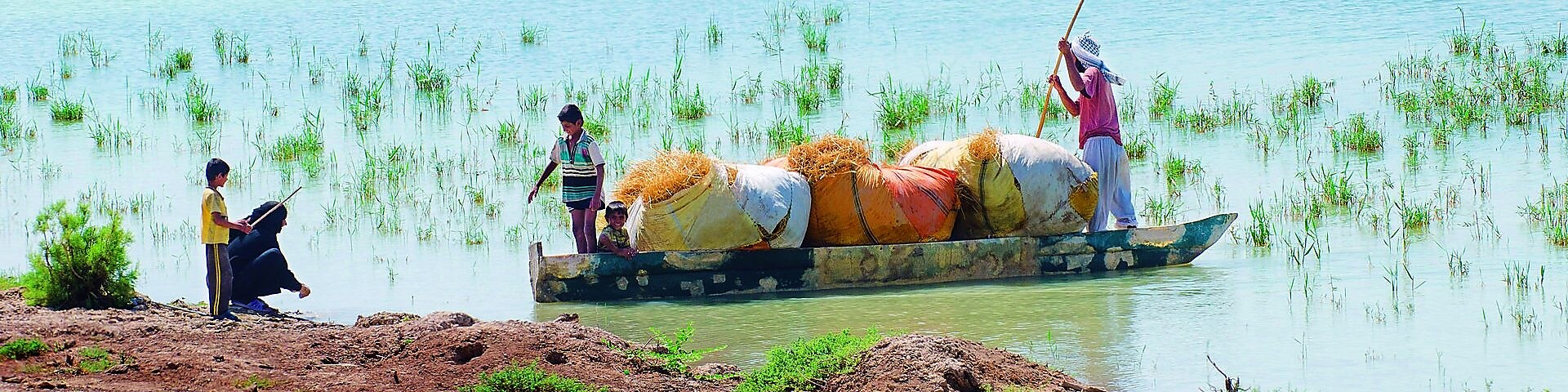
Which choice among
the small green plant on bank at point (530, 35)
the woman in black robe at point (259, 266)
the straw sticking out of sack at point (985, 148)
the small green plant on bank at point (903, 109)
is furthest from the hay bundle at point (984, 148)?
the small green plant on bank at point (530, 35)

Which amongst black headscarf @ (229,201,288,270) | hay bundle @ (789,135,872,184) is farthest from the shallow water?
hay bundle @ (789,135,872,184)

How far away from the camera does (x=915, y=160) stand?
1023 cm

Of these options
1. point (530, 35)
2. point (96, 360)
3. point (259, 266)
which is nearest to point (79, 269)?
point (259, 266)

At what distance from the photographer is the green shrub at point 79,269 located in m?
8.01

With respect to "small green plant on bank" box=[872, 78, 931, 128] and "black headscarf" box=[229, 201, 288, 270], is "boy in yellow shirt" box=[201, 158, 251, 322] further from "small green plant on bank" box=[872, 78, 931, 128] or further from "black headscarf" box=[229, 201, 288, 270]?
"small green plant on bank" box=[872, 78, 931, 128]

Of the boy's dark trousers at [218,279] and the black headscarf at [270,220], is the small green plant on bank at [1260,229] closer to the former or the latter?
the black headscarf at [270,220]

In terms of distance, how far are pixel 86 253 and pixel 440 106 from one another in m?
9.85

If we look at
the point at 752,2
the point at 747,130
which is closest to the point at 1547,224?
the point at 747,130

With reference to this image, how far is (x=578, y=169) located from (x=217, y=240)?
7.09 feet

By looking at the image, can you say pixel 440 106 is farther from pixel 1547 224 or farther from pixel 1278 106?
pixel 1547 224

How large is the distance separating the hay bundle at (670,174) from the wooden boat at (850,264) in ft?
1.15

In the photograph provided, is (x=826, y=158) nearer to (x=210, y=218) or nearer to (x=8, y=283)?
(x=210, y=218)

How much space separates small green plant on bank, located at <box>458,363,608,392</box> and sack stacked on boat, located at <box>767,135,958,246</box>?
359 centimetres

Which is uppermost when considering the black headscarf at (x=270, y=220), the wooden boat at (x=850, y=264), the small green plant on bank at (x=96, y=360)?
the black headscarf at (x=270, y=220)
